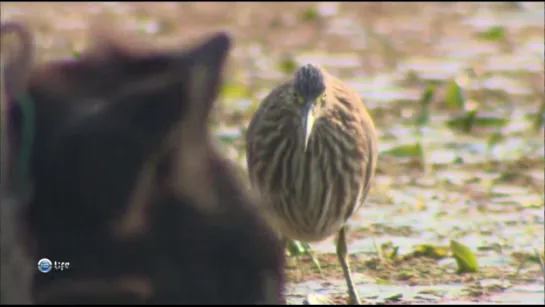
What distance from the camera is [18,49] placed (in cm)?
304

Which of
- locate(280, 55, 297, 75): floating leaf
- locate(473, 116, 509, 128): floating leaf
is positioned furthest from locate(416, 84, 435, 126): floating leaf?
locate(280, 55, 297, 75): floating leaf

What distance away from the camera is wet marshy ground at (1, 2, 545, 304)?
6.89 metres

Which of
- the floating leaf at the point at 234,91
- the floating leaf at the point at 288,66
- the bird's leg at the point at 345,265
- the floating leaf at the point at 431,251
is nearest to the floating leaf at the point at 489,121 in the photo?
the floating leaf at the point at 234,91

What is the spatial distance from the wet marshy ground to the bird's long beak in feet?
2.38

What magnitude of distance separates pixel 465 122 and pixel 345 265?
3.40 meters

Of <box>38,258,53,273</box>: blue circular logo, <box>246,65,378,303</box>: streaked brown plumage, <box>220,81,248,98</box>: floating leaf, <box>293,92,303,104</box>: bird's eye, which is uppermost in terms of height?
<box>38,258,53,273</box>: blue circular logo

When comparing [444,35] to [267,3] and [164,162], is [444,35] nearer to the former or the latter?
[267,3]

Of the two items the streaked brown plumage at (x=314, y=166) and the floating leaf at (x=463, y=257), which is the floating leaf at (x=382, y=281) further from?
the floating leaf at (x=463, y=257)

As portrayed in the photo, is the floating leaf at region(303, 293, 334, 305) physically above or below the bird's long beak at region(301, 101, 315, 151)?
below

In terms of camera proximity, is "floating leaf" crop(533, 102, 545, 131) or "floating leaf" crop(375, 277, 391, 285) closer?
"floating leaf" crop(375, 277, 391, 285)

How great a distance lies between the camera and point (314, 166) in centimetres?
706

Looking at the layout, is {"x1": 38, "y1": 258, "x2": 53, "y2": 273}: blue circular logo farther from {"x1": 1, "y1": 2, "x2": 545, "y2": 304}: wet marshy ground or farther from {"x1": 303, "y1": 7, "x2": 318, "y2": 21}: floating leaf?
{"x1": 303, "y1": 7, "x2": 318, "y2": 21}: floating leaf

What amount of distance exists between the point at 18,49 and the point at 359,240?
186 inches

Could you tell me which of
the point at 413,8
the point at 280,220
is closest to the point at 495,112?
the point at 280,220
